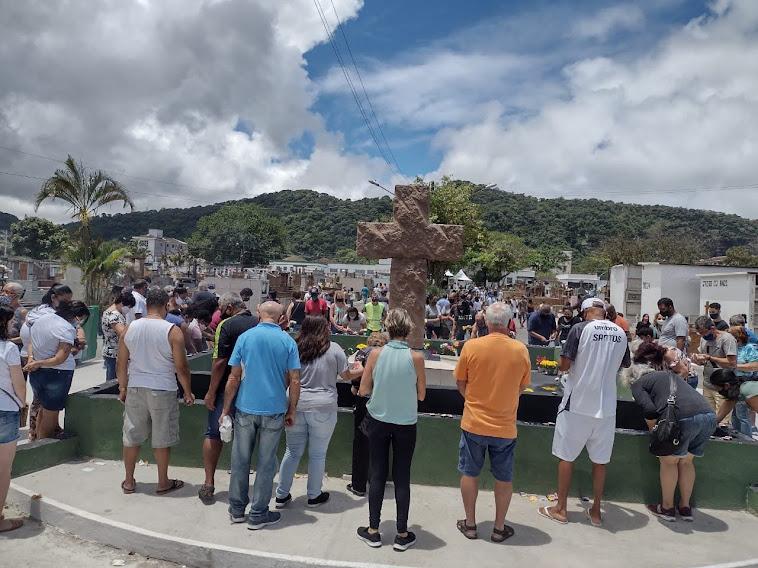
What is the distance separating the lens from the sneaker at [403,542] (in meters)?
3.53

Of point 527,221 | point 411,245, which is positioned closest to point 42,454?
point 411,245

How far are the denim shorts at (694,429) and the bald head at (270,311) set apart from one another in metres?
3.19

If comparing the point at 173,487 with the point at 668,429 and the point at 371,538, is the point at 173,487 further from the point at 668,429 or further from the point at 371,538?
the point at 668,429

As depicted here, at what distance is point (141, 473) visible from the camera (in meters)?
4.75

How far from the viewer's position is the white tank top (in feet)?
13.8

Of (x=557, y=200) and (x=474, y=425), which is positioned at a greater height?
(x=557, y=200)

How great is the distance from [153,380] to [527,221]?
10530cm

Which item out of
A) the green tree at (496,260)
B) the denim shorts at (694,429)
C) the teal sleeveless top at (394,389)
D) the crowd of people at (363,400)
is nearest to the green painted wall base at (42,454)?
the crowd of people at (363,400)

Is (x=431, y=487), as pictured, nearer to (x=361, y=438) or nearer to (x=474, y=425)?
(x=361, y=438)

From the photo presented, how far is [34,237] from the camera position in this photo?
2734 inches

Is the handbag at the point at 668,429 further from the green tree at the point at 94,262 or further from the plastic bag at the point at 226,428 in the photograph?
the green tree at the point at 94,262

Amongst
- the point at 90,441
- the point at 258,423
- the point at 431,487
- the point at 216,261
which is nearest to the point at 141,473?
the point at 90,441

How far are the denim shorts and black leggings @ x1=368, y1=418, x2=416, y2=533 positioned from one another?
2147mm

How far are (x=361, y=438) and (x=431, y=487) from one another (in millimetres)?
804
